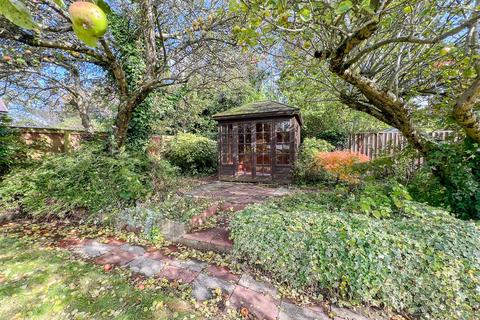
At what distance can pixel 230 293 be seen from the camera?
202cm

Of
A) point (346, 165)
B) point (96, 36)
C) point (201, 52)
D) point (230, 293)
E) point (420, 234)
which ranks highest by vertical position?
point (201, 52)

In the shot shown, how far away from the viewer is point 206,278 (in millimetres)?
2230

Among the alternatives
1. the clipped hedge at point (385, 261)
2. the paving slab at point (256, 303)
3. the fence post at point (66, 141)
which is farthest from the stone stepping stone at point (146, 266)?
the fence post at point (66, 141)

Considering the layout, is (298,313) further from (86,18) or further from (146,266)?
(86,18)

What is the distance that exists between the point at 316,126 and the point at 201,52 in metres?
7.02

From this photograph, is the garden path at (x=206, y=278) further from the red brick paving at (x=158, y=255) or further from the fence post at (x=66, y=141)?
the fence post at (x=66, y=141)

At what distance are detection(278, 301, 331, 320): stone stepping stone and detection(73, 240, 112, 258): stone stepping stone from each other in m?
2.32

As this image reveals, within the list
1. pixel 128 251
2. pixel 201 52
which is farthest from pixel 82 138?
pixel 128 251

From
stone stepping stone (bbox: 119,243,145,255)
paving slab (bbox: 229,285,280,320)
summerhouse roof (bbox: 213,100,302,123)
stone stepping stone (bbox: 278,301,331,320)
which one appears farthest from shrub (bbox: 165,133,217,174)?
stone stepping stone (bbox: 278,301,331,320)

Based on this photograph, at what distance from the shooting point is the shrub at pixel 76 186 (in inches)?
140

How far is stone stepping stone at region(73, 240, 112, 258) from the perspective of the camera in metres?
2.63

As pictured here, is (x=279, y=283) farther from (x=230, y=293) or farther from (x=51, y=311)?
(x=51, y=311)

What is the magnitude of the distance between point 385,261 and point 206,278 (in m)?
1.78

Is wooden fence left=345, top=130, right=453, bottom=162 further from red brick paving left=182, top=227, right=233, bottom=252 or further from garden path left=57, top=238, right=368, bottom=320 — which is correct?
garden path left=57, top=238, right=368, bottom=320
